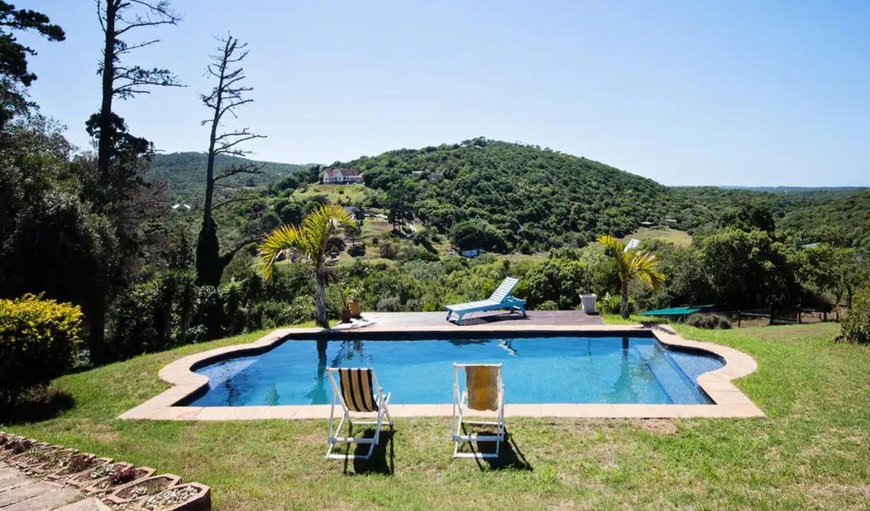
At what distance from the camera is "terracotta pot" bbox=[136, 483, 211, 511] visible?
3526mm

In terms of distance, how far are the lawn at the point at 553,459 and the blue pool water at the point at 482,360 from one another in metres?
1.62

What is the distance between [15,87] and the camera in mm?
14578

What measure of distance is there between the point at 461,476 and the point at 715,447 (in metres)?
2.63

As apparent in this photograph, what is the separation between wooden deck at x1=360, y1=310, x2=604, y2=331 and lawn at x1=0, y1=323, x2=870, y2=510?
594cm

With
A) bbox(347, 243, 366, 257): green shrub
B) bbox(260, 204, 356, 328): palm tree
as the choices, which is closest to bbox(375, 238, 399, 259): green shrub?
bbox(347, 243, 366, 257): green shrub

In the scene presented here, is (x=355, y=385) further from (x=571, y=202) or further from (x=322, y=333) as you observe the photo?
(x=571, y=202)

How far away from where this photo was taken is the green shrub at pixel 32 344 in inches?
263

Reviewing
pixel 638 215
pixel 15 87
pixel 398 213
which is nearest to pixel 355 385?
pixel 15 87

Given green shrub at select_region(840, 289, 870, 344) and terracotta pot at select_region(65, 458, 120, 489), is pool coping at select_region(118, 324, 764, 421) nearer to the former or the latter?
terracotta pot at select_region(65, 458, 120, 489)

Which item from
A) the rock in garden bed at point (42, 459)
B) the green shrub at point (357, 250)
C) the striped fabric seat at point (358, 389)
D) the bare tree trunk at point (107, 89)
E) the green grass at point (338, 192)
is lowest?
the rock in garden bed at point (42, 459)

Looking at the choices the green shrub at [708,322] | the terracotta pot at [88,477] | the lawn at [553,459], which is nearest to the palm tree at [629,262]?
the green shrub at [708,322]

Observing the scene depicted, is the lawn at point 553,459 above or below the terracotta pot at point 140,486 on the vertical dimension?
below

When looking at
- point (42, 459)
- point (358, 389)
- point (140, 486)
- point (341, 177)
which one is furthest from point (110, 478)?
point (341, 177)

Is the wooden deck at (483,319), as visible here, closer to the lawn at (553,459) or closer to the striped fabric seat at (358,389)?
the lawn at (553,459)
